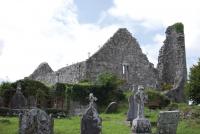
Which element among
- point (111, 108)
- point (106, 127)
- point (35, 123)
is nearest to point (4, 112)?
point (106, 127)

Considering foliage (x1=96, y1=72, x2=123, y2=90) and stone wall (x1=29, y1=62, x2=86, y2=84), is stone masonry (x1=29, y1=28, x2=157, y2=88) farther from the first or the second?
foliage (x1=96, y1=72, x2=123, y2=90)

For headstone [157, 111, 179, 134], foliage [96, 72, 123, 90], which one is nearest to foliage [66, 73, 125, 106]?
foliage [96, 72, 123, 90]

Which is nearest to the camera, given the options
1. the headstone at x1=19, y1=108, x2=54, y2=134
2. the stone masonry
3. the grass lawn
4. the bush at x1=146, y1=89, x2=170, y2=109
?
the headstone at x1=19, y1=108, x2=54, y2=134

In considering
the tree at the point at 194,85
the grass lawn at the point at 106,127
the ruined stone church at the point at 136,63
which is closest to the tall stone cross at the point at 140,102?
the grass lawn at the point at 106,127

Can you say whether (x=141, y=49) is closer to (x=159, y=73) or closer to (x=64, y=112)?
(x=159, y=73)

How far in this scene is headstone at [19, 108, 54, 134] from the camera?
1945 centimetres

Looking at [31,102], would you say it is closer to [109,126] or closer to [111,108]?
[111,108]

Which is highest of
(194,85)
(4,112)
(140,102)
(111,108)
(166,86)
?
(166,86)

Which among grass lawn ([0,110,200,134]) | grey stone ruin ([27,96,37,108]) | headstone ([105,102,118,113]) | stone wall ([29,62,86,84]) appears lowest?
grass lawn ([0,110,200,134])

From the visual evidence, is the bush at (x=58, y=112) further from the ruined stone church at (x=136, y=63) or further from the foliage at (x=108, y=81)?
the ruined stone church at (x=136, y=63)

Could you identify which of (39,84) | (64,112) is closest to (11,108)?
(64,112)

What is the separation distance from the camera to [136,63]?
51.7 m

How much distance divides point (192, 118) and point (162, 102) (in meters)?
12.0

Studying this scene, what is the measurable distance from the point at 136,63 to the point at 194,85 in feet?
59.6
